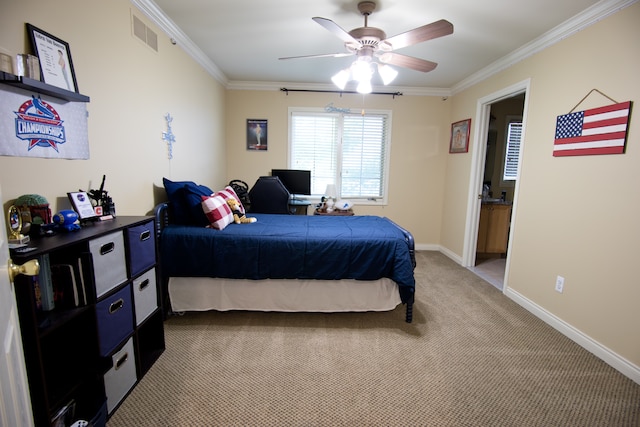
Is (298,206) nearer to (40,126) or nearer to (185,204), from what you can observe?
(185,204)

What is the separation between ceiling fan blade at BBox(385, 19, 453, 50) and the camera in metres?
1.83

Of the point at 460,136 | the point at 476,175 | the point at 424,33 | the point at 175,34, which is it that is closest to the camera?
the point at 424,33

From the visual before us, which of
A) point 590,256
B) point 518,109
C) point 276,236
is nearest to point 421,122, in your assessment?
point 518,109

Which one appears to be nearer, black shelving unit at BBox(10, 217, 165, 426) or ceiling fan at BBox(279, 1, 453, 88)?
black shelving unit at BBox(10, 217, 165, 426)

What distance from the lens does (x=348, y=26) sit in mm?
2607

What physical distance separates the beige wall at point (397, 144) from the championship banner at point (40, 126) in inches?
113

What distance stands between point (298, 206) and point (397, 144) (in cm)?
185

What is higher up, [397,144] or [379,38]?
[379,38]

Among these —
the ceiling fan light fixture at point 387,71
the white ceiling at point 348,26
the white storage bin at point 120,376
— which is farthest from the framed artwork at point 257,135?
the white storage bin at point 120,376

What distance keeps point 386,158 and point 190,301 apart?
136 inches

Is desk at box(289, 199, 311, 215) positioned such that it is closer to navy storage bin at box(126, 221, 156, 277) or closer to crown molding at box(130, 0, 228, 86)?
crown molding at box(130, 0, 228, 86)

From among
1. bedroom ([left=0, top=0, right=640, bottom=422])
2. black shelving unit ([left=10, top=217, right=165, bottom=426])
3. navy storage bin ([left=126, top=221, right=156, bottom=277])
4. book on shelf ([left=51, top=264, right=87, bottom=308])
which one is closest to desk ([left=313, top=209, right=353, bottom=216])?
bedroom ([left=0, top=0, right=640, bottom=422])

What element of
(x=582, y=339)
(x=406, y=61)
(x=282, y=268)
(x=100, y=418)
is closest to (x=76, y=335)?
(x=100, y=418)

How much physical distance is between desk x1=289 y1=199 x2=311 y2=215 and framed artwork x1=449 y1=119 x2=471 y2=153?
91.5 inches
